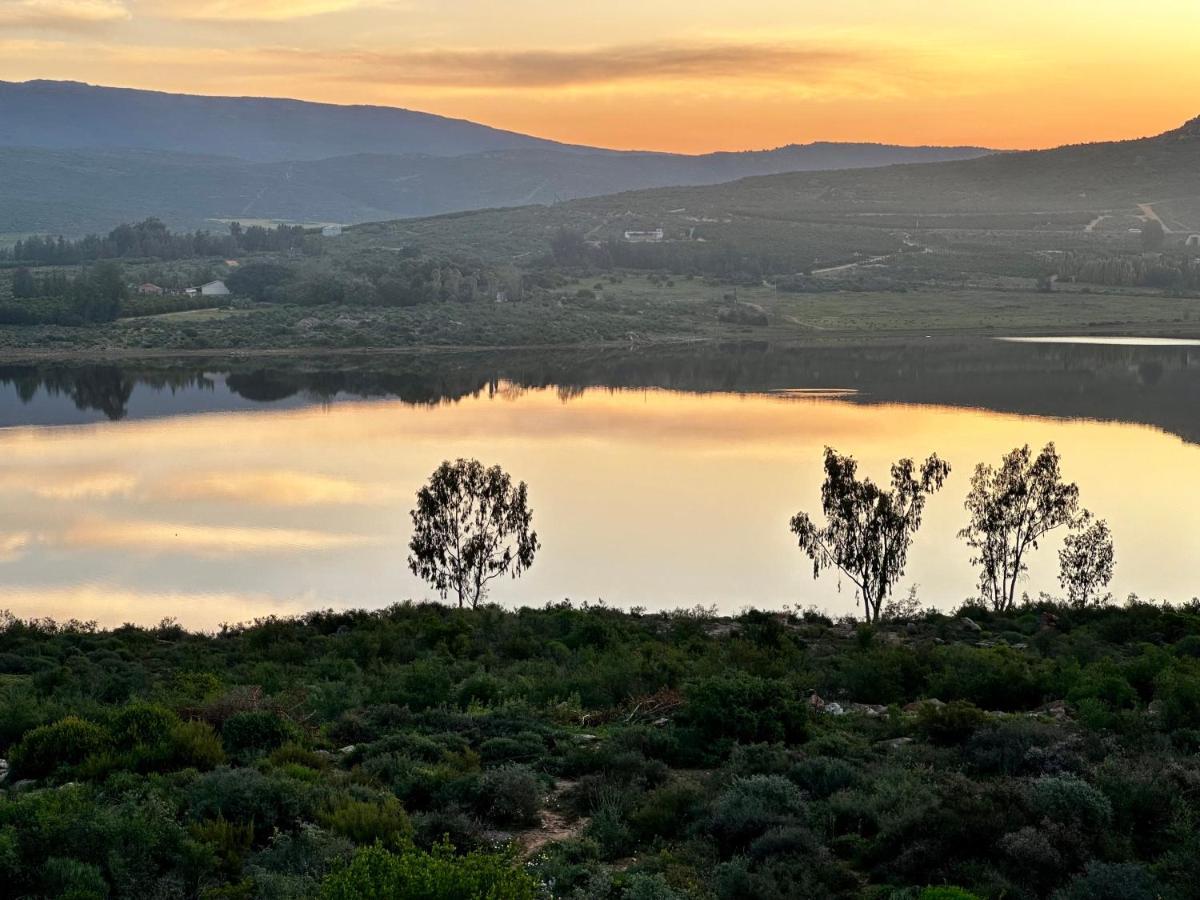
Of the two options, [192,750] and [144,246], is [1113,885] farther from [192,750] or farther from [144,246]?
[144,246]

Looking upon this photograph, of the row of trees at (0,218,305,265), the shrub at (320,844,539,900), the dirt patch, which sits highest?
the row of trees at (0,218,305,265)

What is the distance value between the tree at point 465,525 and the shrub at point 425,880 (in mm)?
15604

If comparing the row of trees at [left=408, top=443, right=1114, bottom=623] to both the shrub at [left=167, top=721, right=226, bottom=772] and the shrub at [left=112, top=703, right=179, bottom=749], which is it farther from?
the shrub at [left=167, top=721, right=226, bottom=772]

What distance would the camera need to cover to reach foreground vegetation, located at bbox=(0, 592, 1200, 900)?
7.04 meters

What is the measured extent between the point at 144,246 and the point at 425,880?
10612 cm

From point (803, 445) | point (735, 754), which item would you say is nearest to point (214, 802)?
point (735, 754)

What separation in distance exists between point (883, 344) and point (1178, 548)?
40051 millimetres

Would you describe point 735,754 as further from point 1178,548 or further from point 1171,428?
point 1171,428

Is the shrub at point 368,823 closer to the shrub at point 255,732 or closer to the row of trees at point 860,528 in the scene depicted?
the shrub at point 255,732

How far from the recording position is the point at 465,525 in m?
22.0

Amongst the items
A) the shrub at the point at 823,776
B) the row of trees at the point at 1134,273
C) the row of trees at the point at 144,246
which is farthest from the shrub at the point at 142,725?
the row of trees at the point at 144,246

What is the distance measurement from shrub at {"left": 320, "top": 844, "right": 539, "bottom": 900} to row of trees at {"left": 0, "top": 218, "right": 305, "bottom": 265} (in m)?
100

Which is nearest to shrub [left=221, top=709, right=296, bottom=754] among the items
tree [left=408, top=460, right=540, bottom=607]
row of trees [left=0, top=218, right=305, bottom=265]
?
tree [left=408, top=460, right=540, bottom=607]

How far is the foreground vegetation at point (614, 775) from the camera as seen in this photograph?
7035mm
